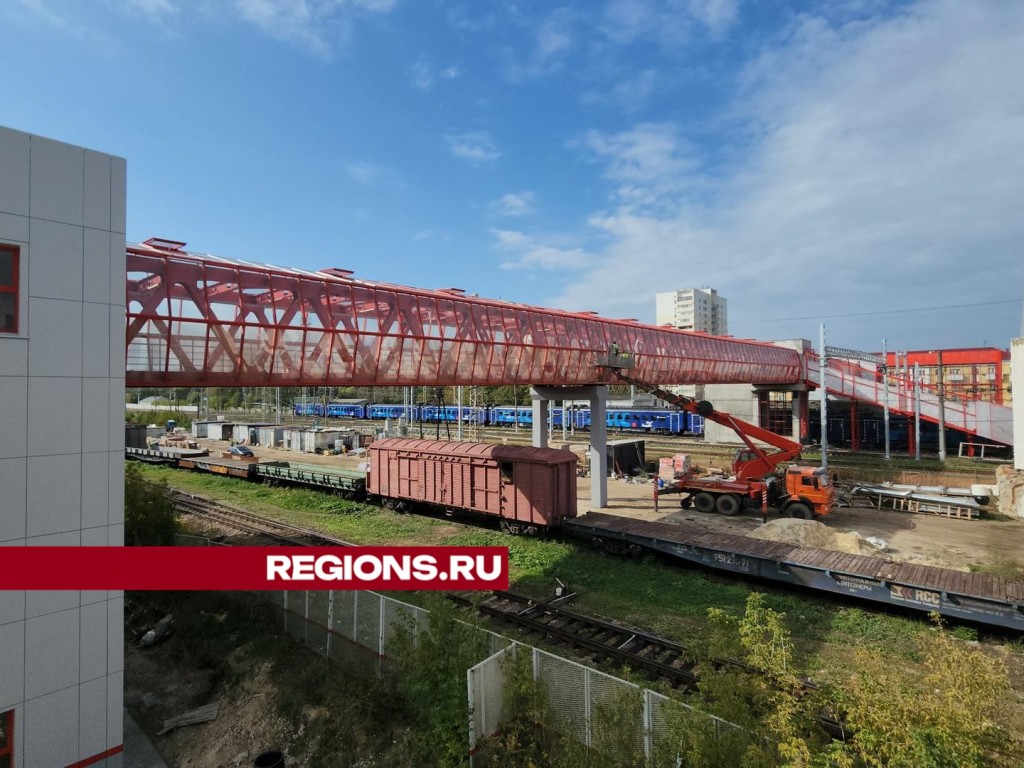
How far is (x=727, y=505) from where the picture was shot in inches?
994

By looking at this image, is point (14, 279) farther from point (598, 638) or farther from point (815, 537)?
point (815, 537)

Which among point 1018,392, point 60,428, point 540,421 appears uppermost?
point 1018,392

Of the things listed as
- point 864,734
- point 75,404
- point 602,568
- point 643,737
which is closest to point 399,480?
point 602,568

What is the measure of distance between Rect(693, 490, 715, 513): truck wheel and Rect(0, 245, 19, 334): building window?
82.4ft

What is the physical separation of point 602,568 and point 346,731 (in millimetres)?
10027

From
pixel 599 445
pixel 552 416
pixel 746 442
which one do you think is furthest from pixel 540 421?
pixel 552 416

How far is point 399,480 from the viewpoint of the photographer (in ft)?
84.1

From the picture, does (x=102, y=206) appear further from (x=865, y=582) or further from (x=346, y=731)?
(x=865, y=582)

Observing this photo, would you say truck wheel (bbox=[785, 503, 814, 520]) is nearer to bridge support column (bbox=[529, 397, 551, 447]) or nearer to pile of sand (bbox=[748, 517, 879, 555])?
pile of sand (bbox=[748, 517, 879, 555])

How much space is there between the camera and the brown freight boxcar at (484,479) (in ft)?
68.0

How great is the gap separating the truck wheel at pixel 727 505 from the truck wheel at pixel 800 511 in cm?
216

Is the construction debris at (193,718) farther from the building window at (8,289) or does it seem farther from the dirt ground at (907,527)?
the dirt ground at (907,527)

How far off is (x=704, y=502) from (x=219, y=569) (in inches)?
842

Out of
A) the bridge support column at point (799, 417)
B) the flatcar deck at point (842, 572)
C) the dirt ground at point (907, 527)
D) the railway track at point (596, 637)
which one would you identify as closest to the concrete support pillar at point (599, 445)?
the dirt ground at point (907, 527)
